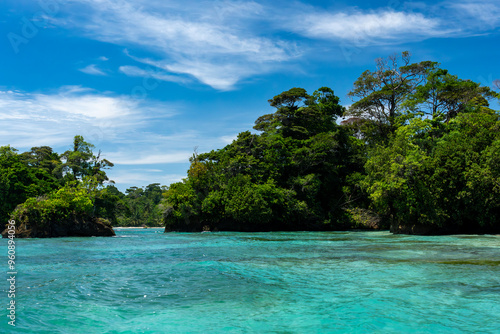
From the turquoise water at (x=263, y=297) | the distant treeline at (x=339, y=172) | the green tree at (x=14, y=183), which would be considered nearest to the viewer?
the turquoise water at (x=263, y=297)

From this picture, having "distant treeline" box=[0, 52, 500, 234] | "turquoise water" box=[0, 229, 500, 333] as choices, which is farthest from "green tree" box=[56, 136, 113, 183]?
"turquoise water" box=[0, 229, 500, 333]

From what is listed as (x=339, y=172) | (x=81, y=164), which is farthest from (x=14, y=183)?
(x=339, y=172)

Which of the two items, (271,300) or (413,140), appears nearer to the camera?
(271,300)

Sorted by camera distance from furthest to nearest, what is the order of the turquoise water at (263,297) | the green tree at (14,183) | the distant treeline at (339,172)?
1. the green tree at (14,183)
2. the distant treeline at (339,172)
3. the turquoise water at (263,297)

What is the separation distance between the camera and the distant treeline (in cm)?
2622

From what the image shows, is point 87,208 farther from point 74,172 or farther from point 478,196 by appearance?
point 478,196

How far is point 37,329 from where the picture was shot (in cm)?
489

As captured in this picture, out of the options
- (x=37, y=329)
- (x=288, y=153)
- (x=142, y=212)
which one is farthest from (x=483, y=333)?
(x=142, y=212)

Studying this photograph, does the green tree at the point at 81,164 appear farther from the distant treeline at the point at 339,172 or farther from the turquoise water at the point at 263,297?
the turquoise water at the point at 263,297

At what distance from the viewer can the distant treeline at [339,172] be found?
86.0 feet

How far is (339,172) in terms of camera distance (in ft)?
149

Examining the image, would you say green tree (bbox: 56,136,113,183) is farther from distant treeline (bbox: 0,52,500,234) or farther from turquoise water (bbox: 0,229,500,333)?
turquoise water (bbox: 0,229,500,333)

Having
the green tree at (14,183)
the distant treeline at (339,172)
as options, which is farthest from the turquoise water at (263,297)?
the green tree at (14,183)

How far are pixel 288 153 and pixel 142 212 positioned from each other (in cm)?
6877
